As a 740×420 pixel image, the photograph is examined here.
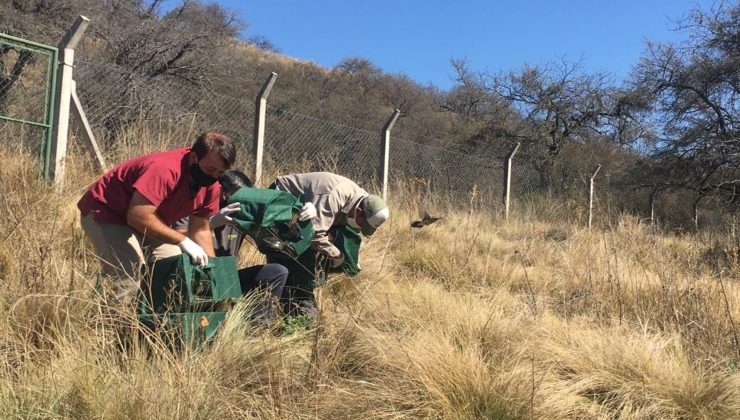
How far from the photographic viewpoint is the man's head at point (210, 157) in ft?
10.4

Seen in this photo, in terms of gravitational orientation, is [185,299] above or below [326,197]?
below

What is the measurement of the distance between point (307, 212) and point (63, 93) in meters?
3.30

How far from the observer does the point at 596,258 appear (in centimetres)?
600

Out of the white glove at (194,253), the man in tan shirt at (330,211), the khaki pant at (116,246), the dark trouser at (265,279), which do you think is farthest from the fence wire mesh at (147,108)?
the white glove at (194,253)

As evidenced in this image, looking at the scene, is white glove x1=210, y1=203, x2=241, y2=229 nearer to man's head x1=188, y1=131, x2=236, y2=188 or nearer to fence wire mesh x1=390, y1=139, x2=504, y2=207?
man's head x1=188, y1=131, x2=236, y2=188

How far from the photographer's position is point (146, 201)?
3.02 meters

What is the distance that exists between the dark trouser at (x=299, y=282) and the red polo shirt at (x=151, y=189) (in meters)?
0.76

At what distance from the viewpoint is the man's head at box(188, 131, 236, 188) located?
317 cm

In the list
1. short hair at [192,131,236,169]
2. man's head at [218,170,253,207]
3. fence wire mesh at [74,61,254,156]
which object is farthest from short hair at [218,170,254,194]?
fence wire mesh at [74,61,254,156]

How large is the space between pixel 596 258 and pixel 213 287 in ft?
14.0

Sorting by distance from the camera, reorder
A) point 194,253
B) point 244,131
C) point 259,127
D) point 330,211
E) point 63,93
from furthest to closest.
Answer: point 244,131, point 259,127, point 63,93, point 330,211, point 194,253

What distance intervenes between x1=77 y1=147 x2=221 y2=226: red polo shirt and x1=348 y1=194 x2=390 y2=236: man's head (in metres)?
1.00

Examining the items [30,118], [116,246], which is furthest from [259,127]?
[116,246]

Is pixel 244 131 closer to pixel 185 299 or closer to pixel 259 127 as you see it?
pixel 259 127
